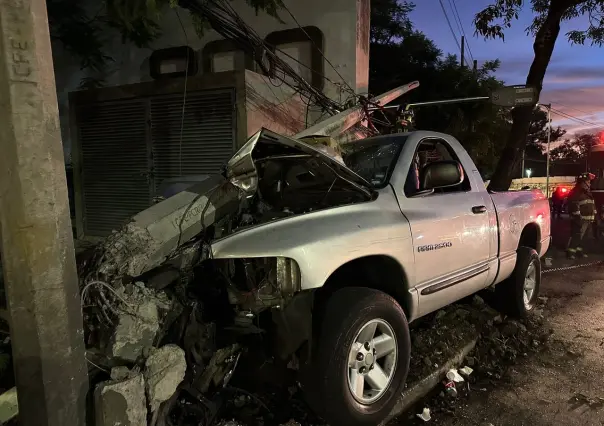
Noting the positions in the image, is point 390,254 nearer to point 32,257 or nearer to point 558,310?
point 32,257

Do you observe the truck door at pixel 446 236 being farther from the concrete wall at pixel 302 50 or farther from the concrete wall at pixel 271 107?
the concrete wall at pixel 302 50

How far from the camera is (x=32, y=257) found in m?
2.30

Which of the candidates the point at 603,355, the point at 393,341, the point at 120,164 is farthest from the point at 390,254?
the point at 120,164

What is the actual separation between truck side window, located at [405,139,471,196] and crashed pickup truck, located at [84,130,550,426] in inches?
1.0

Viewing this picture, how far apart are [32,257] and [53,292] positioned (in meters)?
0.20

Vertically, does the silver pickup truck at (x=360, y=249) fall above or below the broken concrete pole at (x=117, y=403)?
above

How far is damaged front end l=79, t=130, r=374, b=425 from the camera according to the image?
8.93ft

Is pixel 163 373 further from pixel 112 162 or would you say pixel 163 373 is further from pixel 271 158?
pixel 112 162

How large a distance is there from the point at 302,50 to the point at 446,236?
5890 mm

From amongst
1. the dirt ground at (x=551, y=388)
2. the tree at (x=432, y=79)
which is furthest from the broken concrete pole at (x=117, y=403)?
the tree at (x=432, y=79)

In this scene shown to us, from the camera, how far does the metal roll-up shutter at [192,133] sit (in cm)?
773

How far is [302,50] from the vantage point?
8.73 meters

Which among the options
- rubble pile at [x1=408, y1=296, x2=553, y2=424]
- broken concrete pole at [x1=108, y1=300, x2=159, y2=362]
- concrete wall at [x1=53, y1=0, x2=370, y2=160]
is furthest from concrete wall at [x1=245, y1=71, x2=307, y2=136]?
broken concrete pole at [x1=108, y1=300, x2=159, y2=362]

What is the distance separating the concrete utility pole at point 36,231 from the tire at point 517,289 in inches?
179
